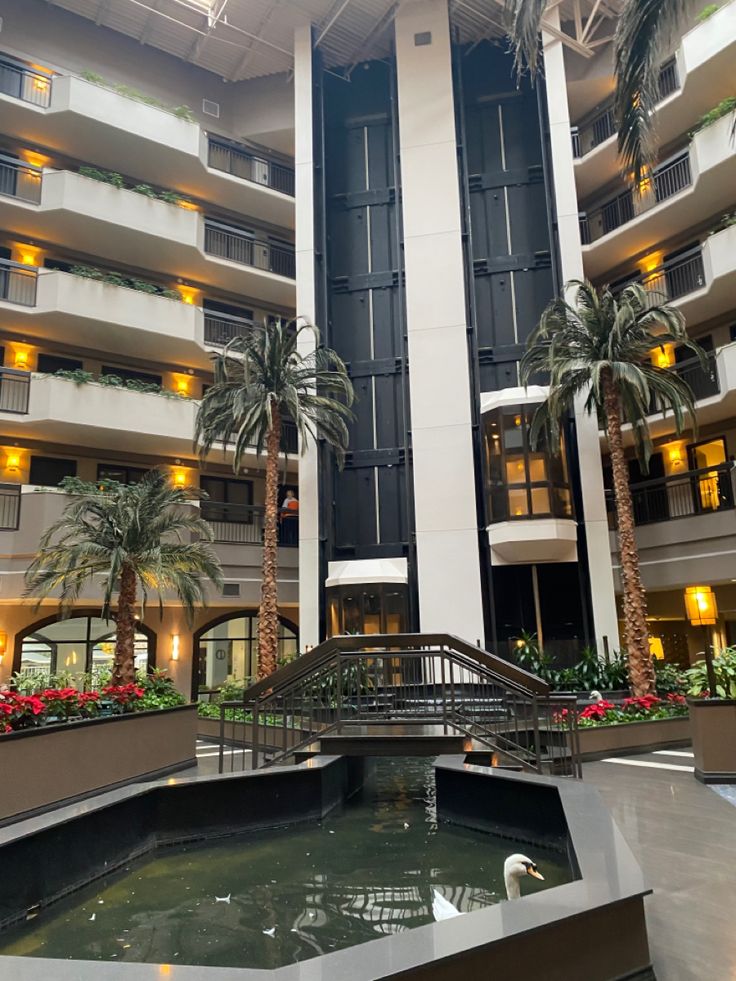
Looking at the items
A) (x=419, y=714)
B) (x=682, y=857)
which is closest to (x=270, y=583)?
(x=419, y=714)

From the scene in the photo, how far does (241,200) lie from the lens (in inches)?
1016

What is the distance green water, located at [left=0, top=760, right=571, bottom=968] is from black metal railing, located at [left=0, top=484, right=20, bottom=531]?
1496 cm

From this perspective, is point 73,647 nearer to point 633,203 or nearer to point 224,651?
point 224,651

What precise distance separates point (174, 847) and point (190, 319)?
18684 millimetres

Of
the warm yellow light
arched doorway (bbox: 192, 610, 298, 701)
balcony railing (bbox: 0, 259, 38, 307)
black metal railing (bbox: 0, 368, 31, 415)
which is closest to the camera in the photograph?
the warm yellow light

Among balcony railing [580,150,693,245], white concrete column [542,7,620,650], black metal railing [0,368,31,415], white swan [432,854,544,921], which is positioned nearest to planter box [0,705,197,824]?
white swan [432,854,544,921]

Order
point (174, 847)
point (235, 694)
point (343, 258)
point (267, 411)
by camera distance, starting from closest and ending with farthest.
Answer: point (174, 847) < point (235, 694) < point (267, 411) < point (343, 258)

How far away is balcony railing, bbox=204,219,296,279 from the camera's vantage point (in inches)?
981

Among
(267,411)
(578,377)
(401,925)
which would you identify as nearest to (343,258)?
(267,411)

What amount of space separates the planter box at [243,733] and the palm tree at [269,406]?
6.12 ft

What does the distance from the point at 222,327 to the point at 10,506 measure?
9.08m

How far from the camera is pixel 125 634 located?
14398 mm

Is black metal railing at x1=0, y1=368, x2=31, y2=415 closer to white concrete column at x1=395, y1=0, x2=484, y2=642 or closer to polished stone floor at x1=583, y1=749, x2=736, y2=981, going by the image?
white concrete column at x1=395, y1=0, x2=484, y2=642

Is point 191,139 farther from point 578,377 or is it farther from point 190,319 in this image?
point 578,377
